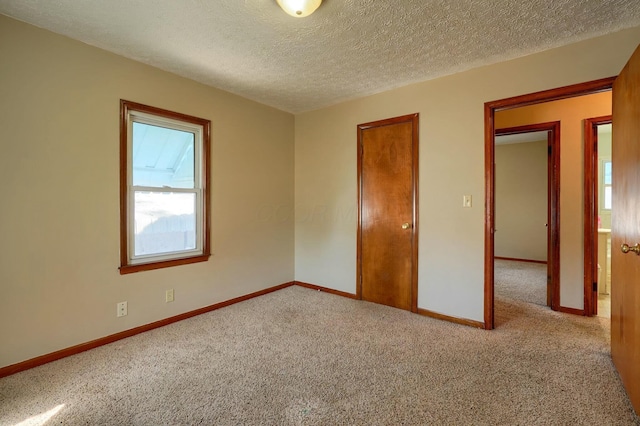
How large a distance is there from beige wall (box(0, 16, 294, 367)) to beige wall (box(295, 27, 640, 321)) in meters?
A: 1.46

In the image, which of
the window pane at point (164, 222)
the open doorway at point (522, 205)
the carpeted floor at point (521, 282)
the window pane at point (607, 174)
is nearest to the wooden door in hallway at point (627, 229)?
the carpeted floor at point (521, 282)

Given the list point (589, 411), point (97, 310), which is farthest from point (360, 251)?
point (97, 310)

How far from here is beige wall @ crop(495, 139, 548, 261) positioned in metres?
6.09

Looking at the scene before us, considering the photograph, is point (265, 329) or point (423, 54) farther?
point (265, 329)

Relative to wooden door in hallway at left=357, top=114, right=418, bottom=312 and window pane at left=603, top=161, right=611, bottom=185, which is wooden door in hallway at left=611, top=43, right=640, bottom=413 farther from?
window pane at left=603, top=161, right=611, bottom=185

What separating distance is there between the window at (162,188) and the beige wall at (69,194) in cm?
8

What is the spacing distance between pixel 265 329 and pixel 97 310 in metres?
1.39

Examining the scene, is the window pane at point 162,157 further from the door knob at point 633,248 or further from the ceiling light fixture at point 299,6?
the door knob at point 633,248

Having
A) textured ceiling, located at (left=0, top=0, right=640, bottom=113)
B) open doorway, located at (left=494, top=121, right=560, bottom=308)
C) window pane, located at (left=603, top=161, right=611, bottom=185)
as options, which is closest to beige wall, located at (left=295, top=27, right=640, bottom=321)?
textured ceiling, located at (left=0, top=0, right=640, bottom=113)

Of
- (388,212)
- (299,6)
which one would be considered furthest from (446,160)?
(299,6)

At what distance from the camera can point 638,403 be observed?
62.4 inches

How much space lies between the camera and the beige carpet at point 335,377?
1654 mm

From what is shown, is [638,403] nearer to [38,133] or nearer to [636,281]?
[636,281]

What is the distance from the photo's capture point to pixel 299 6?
182 centimetres
